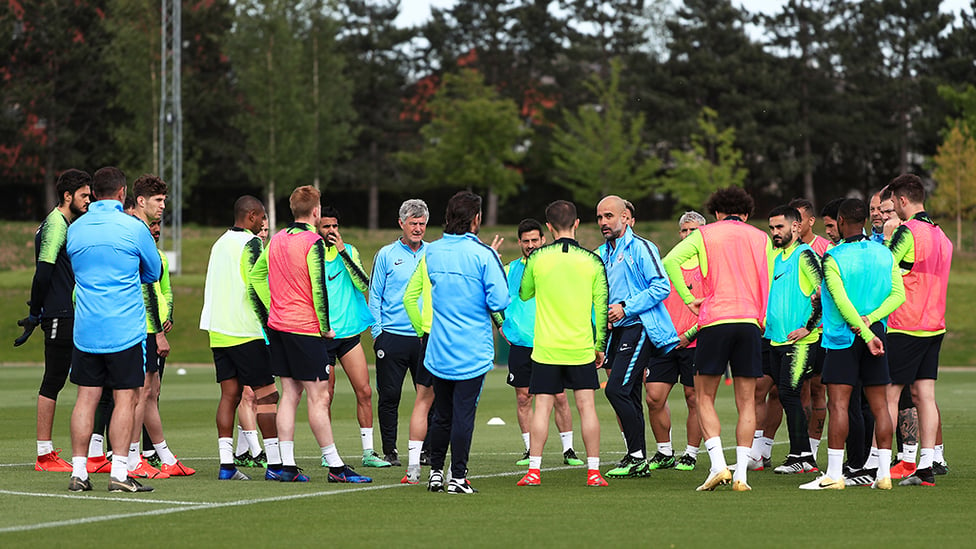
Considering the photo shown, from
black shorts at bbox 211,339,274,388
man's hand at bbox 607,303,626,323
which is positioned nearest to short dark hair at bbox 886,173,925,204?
man's hand at bbox 607,303,626,323

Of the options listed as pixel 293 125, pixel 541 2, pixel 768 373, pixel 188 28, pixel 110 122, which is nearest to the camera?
pixel 768 373

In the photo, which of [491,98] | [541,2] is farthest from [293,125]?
[541,2]

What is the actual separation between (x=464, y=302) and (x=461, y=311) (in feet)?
0.24

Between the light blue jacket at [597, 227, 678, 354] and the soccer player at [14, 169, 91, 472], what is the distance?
15.0 feet

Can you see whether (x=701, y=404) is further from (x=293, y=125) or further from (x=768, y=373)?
(x=293, y=125)

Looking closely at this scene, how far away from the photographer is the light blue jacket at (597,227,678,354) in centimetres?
1133

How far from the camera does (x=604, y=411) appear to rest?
19.9 meters

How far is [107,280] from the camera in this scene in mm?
9977

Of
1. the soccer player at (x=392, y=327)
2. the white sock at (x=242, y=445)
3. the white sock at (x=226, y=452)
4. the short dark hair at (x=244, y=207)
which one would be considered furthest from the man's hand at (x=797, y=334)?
the white sock at (x=242, y=445)

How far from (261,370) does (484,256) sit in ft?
7.59

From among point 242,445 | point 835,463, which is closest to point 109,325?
point 242,445

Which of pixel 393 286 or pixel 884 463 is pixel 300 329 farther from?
pixel 884 463

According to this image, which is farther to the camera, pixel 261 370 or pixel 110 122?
pixel 110 122

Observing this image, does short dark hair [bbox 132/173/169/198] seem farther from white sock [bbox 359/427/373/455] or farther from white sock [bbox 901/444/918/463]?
white sock [bbox 901/444/918/463]
